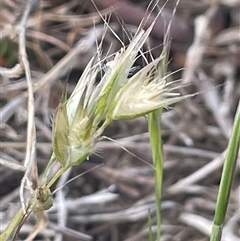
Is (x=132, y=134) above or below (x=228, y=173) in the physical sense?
below

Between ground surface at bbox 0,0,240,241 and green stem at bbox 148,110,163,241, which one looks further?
ground surface at bbox 0,0,240,241

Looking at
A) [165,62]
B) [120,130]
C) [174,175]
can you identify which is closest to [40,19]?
[120,130]

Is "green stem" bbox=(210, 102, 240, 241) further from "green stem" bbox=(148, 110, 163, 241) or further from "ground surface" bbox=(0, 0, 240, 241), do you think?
"ground surface" bbox=(0, 0, 240, 241)

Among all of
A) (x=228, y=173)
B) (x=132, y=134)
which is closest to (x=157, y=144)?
(x=228, y=173)

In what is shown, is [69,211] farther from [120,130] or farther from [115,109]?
[115,109]

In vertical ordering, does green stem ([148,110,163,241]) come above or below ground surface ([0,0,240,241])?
above

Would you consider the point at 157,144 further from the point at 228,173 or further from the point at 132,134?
the point at 132,134

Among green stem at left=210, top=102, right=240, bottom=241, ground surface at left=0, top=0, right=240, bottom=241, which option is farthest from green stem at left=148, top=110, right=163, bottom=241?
ground surface at left=0, top=0, right=240, bottom=241

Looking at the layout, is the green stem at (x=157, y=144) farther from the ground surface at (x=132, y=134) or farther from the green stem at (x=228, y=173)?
the ground surface at (x=132, y=134)
